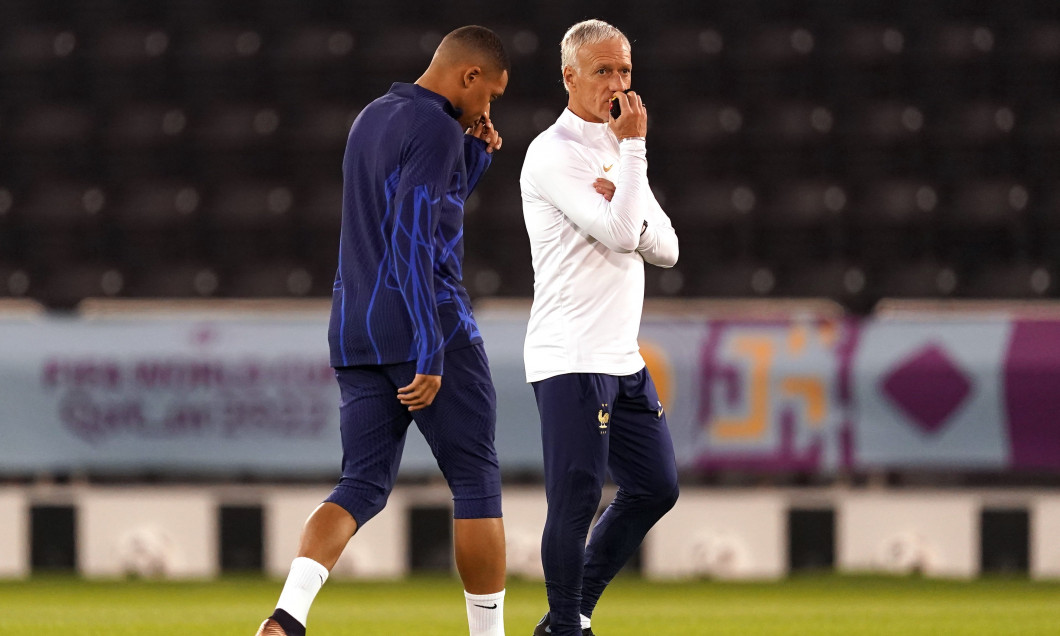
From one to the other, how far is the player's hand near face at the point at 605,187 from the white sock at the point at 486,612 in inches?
39.4

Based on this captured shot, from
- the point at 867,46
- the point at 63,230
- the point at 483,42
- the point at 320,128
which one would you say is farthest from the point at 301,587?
the point at 867,46

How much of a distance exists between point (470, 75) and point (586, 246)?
Answer: 548mm

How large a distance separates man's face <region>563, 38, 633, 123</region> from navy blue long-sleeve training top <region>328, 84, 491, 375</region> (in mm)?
411

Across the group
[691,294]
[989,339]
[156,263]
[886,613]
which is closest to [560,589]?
[886,613]

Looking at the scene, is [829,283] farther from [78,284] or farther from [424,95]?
[424,95]

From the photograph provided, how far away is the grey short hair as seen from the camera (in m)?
3.76

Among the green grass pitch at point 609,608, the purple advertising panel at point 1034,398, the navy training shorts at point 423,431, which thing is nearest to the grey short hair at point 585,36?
the navy training shorts at point 423,431

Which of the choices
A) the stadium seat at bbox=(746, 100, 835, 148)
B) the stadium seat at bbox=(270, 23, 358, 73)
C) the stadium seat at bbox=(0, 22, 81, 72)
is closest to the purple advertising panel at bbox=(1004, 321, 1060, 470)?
the stadium seat at bbox=(746, 100, 835, 148)

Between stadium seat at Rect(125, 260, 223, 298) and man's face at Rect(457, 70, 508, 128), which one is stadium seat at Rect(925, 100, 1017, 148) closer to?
stadium seat at Rect(125, 260, 223, 298)

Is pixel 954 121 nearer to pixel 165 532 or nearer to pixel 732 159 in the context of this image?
pixel 732 159

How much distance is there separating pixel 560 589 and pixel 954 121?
19.5 ft

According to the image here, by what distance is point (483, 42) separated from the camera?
Answer: 354 centimetres

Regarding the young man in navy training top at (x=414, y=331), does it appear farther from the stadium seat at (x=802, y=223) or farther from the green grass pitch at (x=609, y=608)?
the stadium seat at (x=802, y=223)

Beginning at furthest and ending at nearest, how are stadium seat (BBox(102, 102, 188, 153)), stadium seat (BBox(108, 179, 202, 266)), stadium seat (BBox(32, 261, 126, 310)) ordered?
stadium seat (BBox(102, 102, 188, 153))
stadium seat (BBox(108, 179, 202, 266))
stadium seat (BBox(32, 261, 126, 310))
